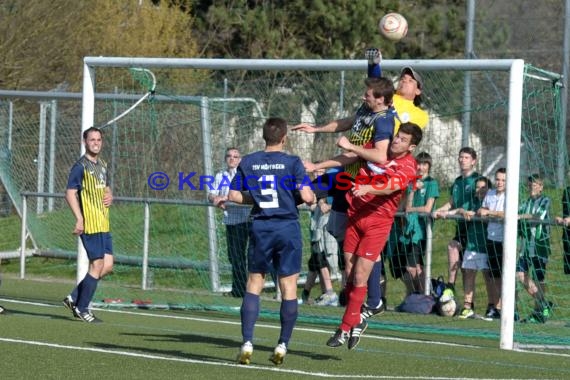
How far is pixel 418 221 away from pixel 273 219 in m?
5.94

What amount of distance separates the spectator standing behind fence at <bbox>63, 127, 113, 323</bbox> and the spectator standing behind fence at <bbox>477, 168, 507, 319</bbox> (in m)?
4.37

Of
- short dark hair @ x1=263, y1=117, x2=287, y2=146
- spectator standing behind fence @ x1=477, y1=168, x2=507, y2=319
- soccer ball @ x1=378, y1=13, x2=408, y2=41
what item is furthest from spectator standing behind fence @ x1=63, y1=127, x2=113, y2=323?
spectator standing behind fence @ x1=477, y1=168, x2=507, y2=319

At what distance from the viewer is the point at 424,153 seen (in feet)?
48.8

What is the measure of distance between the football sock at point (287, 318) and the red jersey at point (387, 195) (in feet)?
3.78

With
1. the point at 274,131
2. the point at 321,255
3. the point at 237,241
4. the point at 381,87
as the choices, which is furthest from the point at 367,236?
the point at 237,241

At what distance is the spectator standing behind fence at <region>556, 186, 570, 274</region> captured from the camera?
14.0m

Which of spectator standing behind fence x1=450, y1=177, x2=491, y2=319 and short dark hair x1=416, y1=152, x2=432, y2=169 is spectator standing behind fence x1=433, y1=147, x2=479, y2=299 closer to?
spectator standing behind fence x1=450, y1=177, x2=491, y2=319

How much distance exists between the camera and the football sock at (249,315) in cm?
929

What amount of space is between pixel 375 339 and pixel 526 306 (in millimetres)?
2595

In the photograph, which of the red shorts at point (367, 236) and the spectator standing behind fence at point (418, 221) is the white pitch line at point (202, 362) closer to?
the red shorts at point (367, 236)

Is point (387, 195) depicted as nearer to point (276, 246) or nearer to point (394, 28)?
point (276, 246)

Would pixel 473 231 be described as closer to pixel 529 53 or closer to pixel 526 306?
pixel 526 306

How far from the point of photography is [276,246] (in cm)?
941

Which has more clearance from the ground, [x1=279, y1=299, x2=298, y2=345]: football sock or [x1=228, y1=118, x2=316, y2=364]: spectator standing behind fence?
[x1=228, y1=118, x2=316, y2=364]: spectator standing behind fence
